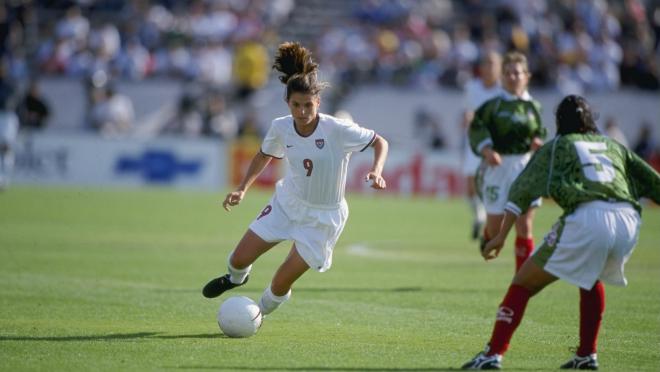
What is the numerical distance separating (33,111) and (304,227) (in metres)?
23.2

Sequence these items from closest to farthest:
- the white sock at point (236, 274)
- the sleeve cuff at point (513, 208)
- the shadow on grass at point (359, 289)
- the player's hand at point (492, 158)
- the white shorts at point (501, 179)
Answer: the sleeve cuff at point (513, 208) → the white sock at point (236, 274) → the player's hand at point (492, 158) → the shadow on grass at point (359, 289) → the white shorts at point (501, 179)

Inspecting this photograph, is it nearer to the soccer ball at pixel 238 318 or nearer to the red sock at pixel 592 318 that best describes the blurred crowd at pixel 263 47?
the soccer ball at pixel 238 318

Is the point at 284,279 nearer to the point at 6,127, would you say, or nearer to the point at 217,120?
the point at 6,127

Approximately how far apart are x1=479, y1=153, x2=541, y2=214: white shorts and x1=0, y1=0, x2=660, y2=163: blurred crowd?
19.6 m

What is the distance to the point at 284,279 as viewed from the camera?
9742 mm

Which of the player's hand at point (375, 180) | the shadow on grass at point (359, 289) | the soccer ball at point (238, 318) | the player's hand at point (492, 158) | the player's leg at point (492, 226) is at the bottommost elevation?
the shadow on grass at point (359, 289)

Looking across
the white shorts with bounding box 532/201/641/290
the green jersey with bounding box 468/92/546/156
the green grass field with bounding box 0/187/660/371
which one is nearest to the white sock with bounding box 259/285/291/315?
the green grass field with bounding box 0/187/660/371

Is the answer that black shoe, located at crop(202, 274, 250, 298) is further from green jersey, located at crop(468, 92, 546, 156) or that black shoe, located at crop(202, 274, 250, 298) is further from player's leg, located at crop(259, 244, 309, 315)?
green jersey, located at crop(468, 92, 546, 156)

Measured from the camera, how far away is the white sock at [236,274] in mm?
10023

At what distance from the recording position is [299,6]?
125 ft

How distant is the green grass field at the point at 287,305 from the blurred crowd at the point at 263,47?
11.7 m

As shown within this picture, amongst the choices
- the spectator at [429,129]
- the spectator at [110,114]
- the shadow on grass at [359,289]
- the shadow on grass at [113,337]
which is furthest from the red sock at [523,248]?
the spectator at [110,114]

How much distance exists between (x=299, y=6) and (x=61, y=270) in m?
24.8

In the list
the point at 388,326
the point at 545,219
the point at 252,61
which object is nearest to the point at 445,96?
the point at 252,61
